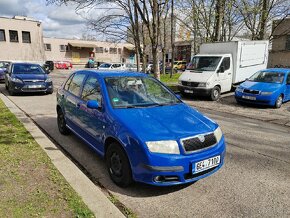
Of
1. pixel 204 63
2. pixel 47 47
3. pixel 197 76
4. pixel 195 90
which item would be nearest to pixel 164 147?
pixel 195 90

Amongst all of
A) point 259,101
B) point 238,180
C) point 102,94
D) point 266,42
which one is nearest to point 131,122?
point 102,94

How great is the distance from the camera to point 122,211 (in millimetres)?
3133

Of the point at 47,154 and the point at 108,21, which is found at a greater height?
the point at 108,21

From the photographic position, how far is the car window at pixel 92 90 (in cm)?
435

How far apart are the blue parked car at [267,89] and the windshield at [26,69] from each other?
978 cm

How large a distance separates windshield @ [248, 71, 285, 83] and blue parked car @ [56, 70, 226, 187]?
24.4 ft

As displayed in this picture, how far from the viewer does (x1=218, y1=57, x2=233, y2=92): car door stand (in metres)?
12.3

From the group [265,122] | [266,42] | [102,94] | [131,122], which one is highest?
[266,42]

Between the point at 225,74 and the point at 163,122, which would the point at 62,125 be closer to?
the point at 163,122

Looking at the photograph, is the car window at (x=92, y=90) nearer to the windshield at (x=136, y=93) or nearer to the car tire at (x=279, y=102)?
the windshield at (x=136, y=93)

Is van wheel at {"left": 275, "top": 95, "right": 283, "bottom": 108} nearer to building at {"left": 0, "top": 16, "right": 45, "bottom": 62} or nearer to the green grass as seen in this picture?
the green grass

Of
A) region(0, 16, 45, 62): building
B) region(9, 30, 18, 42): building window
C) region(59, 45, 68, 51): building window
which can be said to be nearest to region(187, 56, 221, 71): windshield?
region(0, 16, 45, 62): building

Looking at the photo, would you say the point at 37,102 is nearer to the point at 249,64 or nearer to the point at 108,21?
the point at 108,21

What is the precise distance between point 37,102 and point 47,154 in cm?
683
